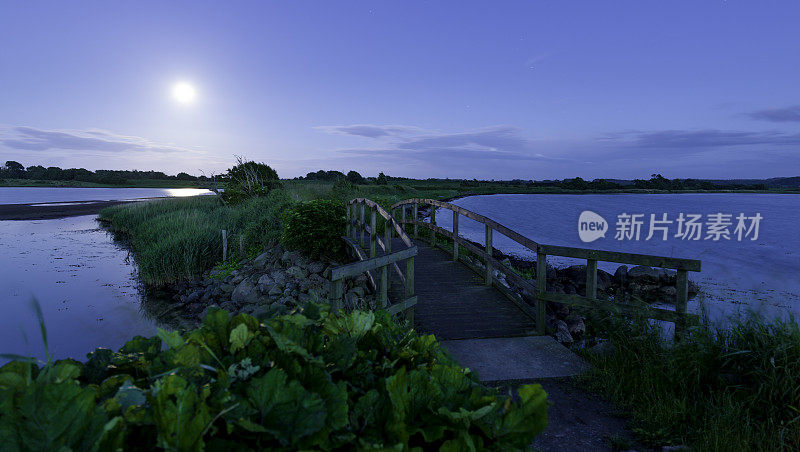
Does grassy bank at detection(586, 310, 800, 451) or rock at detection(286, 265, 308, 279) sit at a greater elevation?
grassy bank at detection(586, 310, 800, 451)

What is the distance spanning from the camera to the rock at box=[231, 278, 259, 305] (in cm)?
1229

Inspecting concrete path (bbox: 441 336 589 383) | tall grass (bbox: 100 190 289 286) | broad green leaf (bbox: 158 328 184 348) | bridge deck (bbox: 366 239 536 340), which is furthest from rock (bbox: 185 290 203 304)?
broad green leaf (bbox: 158 328 184 348)

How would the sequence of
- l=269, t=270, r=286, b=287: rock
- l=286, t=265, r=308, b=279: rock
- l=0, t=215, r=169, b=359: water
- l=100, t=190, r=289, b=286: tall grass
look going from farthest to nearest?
Result: l=100, t=190, r=289, b=286: tall grass < l=286, t=265, r=308, b=279: rock < l=269, t=270, r=286, b=287: rock < l=0, t=215, r=169, b=359: water

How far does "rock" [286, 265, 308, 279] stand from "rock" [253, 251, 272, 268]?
2.02 meters

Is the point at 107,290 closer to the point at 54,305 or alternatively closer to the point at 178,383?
the point at 54,305

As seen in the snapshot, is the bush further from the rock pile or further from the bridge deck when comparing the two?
the bridge deck

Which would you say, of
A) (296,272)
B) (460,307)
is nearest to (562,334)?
(460,307)

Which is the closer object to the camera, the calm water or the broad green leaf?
the broad green leaf

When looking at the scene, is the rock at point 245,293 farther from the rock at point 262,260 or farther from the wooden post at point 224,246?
the wooden post at point 224,246

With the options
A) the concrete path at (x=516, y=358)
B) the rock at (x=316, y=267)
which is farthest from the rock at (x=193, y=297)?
the concrete path at (x=516, y=358)

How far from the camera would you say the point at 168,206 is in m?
29.0

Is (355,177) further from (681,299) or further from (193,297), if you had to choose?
(681,299)

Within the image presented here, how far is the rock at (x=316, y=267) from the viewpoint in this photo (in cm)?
1308

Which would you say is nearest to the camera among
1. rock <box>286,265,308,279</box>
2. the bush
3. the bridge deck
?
the bridge deck
